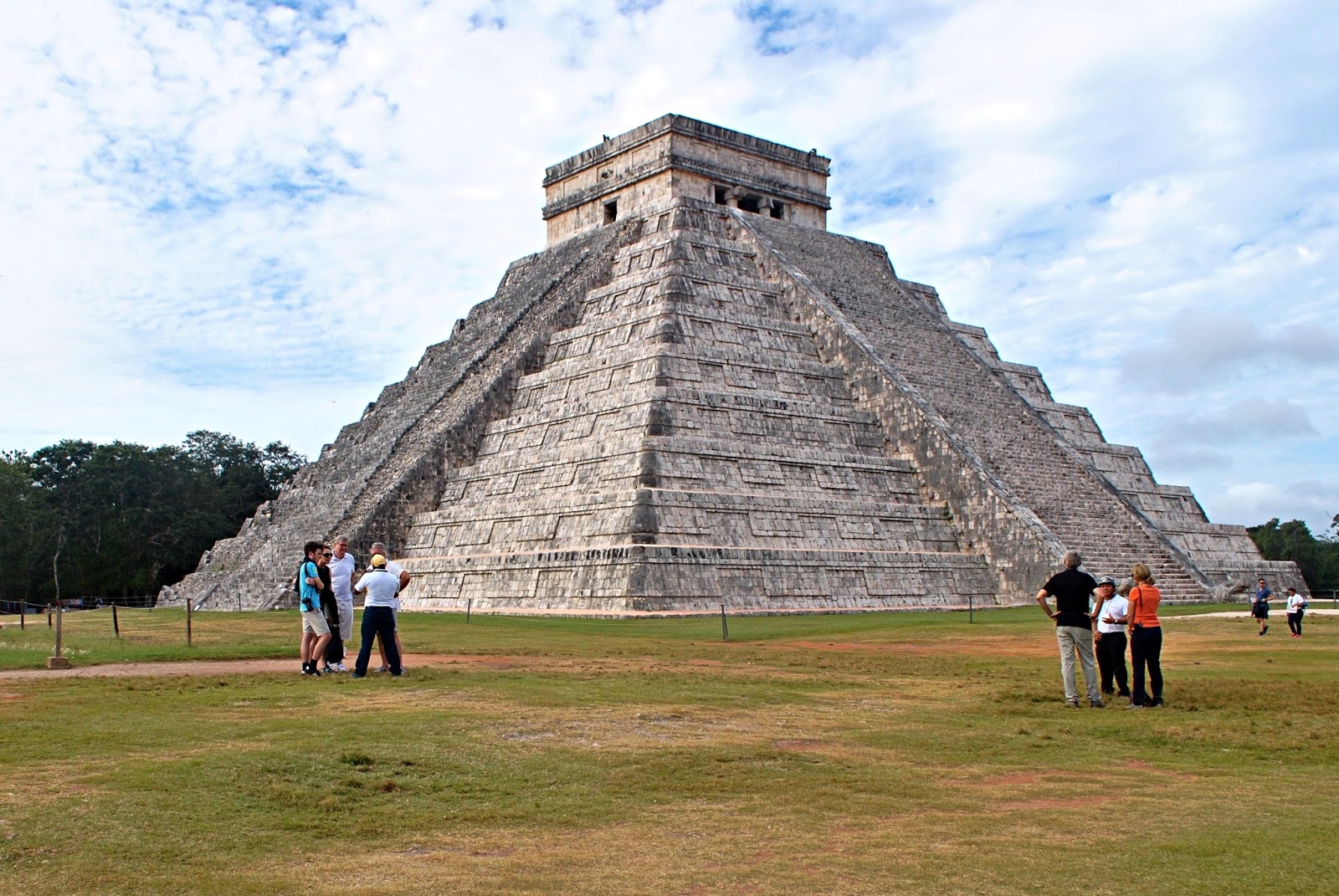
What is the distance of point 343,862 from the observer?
16.5ft

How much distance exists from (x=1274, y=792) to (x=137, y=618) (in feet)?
70.6

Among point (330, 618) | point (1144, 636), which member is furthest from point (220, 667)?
point (1144, 636)

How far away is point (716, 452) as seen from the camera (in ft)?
78.3

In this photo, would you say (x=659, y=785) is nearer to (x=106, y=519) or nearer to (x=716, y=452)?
(x=716, y=452)

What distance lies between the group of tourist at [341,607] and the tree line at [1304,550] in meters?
41.5

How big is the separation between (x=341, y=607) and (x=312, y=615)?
1.26ft

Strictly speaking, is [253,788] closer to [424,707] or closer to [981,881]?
[424,707]

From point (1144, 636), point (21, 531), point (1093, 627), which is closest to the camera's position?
point (1144, 636)

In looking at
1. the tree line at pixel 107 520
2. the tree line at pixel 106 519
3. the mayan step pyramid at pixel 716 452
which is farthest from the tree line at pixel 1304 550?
the tree line at pixel 107 520

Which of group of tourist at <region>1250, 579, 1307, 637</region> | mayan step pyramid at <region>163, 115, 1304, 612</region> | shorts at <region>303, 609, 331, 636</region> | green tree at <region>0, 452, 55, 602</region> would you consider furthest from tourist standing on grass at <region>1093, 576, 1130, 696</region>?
green tree at <region>0, 452, 55, 602</region>

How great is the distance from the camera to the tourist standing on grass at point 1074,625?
9.58 metres

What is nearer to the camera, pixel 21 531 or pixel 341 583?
pixel 341 583

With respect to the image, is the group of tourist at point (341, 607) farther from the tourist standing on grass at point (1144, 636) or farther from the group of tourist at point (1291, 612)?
the group of tourist at point (1291, 612)

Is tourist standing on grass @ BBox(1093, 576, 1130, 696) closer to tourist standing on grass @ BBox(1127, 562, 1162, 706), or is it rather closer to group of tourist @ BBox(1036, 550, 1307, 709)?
group of tourist @ BBox(1036, 550, 1307, 709)
